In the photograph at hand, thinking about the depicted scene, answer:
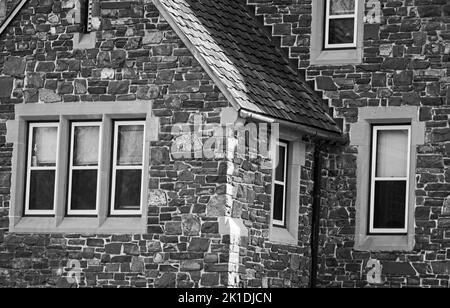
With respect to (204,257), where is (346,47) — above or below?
above

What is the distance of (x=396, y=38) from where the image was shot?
33.1 meters

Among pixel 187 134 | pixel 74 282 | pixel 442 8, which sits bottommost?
pixel 74 282

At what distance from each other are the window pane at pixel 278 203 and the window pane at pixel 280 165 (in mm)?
152

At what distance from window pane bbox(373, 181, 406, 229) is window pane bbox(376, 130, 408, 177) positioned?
192 millimetres

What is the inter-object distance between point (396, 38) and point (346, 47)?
101cm

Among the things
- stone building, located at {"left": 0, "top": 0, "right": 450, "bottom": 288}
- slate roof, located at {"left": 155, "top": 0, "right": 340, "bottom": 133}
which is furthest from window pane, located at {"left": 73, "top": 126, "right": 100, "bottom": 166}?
slate roof, located at {"left": 155, "top": 0, "right": 340, "bottom": 133}

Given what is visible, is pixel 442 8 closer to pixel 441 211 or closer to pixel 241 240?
pixel 441 211

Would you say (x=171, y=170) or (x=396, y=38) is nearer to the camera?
(x=171, y=170)

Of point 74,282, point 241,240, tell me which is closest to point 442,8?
point 241,240

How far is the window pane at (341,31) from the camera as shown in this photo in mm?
33688

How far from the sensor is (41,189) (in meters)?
32.1

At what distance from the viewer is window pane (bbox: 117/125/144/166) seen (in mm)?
31406

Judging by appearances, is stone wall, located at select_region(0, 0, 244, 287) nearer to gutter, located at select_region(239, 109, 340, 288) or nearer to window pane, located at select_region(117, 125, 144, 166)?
window pane, located at select_region(117, 125, 144, 166)

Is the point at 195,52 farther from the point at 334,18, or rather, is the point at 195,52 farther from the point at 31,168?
the point at 334,18
